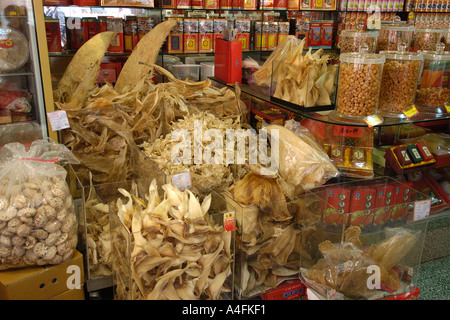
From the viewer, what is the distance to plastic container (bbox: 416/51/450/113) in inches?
90.7

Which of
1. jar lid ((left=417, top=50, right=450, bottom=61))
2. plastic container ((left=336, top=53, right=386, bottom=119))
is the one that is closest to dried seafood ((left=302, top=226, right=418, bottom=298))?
plastic container ((left=336, top=53, right=386, bottom=119))

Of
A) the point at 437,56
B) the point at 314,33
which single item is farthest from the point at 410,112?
the point at 314,33

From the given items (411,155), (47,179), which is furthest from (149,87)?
(411,155)

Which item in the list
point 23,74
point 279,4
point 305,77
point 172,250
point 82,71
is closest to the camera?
point 172,250

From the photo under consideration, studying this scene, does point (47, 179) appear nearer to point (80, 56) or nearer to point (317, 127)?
point (80, 56)

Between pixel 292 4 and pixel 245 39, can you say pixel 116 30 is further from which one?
pixel 292 4

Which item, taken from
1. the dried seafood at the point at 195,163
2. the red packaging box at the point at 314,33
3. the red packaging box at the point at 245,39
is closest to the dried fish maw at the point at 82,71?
the dried seafood at the point at 195,163

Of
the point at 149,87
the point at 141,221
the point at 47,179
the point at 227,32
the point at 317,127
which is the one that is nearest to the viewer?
the point at 141,221

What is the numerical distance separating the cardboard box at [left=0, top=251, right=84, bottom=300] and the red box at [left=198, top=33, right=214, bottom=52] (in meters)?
3.25

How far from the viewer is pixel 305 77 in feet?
6.86

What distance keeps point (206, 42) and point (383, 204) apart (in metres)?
3.20

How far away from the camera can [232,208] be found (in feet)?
6.03

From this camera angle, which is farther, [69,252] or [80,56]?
[80,56]

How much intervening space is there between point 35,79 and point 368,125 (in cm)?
178
